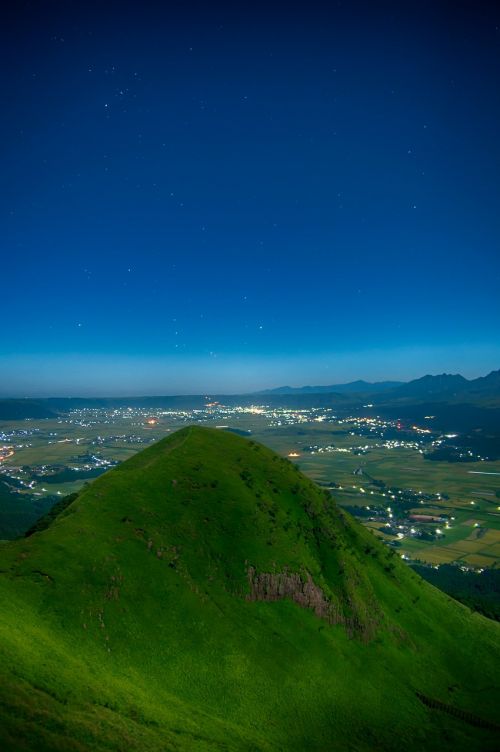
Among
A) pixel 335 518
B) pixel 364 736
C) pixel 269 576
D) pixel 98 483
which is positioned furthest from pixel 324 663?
pixel 98 483

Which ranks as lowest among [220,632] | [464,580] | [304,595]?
[464,580]

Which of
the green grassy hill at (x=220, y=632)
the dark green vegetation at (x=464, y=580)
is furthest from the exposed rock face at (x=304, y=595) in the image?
the dark green vegetation at (x=464, y=580)

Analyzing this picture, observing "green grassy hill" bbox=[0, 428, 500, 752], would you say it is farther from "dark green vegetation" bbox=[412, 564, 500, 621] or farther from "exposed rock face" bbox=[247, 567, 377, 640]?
"dark green vegetation" bbox=[412, 564, 500, 621]

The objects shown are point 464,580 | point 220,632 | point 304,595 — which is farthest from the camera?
point 464,580

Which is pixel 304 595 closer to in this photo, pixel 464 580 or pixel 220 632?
pixel 220 632

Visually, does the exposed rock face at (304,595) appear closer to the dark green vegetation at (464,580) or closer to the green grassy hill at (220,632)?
the green grassy hill at (220,632)

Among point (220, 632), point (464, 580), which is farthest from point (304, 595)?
point (464, 580)

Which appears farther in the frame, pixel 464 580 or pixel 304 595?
pixel 464 580
